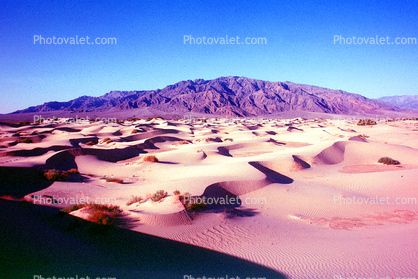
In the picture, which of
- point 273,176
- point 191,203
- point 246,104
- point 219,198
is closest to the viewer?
point 191,203

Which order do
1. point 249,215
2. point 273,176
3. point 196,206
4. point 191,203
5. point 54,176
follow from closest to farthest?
point 196,206, point 191,203, point 249,215, point 54,176, point 273,176

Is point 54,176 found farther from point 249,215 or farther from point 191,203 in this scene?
point 249,215

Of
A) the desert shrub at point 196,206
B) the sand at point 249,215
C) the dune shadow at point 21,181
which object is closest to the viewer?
the sand at point 249,215

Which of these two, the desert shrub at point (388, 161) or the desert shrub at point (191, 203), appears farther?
the desert shrub at point (388, 161)

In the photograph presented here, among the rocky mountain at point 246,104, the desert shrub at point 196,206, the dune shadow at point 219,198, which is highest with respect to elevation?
the rocky mountain at point 246,104

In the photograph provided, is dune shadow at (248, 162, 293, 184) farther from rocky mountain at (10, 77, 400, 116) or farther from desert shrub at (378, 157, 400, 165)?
rocky mountain at (10, 77, 400, 116)

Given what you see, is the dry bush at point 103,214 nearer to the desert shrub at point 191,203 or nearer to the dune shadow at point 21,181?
the desert shrub at point 191,203

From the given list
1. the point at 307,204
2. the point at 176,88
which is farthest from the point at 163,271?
the point at 176,88

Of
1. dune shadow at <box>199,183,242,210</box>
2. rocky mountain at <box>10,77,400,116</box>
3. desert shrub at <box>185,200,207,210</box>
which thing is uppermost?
rocky mountain at <box>10,77,400,116</box>

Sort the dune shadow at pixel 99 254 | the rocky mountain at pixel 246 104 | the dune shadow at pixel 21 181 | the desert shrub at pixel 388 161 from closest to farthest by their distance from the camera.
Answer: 1. the dune shadow at pixel 99 254
2. the dune shadow at pixel 21 181
3. the desert shrub at pixel 388 161
4. the rocky mountain at pixel 246 104

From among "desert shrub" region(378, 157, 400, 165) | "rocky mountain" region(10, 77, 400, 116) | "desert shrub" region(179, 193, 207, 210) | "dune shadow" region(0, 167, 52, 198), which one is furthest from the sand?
"rocky mountain" region(10, 77, 400, 116)

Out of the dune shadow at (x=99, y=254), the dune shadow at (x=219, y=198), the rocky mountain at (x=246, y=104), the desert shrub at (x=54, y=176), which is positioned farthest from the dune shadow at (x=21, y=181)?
the rocky mountain at (x=246, y=104)

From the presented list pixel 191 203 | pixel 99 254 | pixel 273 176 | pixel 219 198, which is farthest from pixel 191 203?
pixel 273 176
